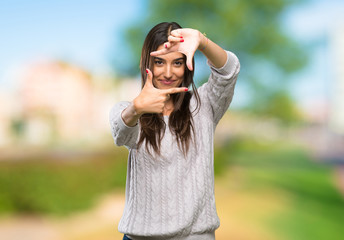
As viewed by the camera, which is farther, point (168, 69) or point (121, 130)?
point (168, 69)

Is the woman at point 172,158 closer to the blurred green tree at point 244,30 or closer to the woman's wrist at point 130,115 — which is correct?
the woman's wrist at point 130,115

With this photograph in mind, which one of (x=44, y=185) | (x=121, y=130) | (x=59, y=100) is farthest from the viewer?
(x=59, y=100)

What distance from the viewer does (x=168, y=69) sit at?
6.72ft

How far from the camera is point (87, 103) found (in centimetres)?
1888

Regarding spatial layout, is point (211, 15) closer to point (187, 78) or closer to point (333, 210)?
point (333, 210)

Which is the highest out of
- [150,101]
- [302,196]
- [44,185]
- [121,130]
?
[150,101]

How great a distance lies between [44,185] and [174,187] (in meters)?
6.42

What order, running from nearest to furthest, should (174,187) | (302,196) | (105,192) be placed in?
(174,187) → (105,192) → (302,196)

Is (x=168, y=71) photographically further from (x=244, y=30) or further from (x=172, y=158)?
(x=244, y=30)

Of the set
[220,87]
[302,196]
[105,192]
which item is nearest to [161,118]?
[220,87]

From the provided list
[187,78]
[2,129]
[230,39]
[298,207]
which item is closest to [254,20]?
[230,39]

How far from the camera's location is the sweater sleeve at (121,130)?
1906 millimetres

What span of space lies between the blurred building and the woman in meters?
13.6

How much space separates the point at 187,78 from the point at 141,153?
0.42 m
